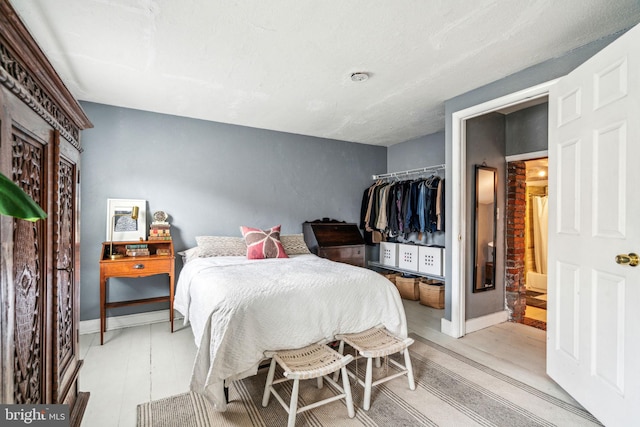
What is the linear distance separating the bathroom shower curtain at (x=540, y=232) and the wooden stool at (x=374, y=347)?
4.17 m

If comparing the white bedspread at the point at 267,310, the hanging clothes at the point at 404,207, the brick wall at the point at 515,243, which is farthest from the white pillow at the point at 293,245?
the brick wall at the point at 515,243

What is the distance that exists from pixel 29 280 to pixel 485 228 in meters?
3.64

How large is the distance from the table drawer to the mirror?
3.16 metres

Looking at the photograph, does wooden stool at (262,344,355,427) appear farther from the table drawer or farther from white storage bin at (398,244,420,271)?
white storage bin at (398,244,420,271)

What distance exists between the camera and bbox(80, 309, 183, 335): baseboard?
314 cm

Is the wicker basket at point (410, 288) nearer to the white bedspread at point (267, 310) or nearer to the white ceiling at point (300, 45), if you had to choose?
the white bedspread at point (267, 310)

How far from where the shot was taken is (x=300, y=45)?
84.0 inches

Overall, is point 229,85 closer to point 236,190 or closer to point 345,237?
point 236,190

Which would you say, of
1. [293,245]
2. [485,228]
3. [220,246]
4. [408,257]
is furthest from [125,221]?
[485,228]

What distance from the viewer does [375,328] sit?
2342 millimetres

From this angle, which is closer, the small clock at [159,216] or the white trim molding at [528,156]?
the white trim molding at [528,156]

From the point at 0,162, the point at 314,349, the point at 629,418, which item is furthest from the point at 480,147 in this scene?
the point at 0,162

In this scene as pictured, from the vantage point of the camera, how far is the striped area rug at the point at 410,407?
71.0 inches

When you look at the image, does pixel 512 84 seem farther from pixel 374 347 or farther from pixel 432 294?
pixel 432 294
